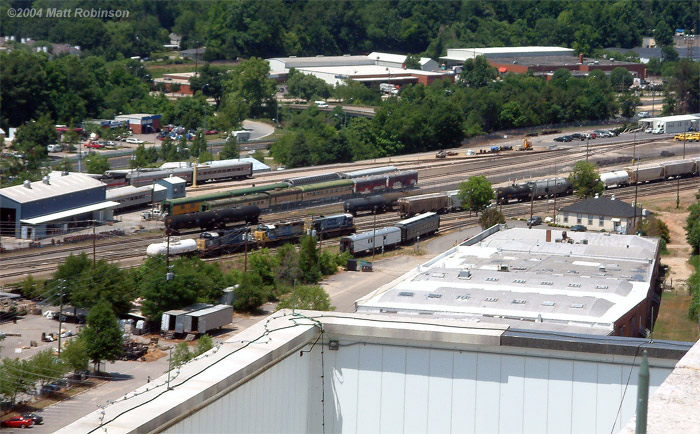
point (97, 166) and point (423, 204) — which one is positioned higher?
point (97, 166)

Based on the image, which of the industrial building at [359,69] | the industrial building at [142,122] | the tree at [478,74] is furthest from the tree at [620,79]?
the industrial building at [142,122]

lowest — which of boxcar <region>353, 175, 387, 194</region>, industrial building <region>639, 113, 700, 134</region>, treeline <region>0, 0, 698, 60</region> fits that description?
boxcar <region>353, 175, 387, 194</region>

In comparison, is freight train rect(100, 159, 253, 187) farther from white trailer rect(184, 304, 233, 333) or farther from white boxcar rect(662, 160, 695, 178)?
white boxcar rect(662, 160, 695, 178)

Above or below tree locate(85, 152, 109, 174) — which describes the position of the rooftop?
below

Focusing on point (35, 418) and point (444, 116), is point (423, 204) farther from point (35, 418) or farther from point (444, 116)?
point (35, 418)

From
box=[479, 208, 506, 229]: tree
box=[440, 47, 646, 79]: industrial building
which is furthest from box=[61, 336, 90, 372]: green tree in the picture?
box=[440, 47, 646, 79]: industrial building

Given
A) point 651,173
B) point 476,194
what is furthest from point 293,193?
point 651,173

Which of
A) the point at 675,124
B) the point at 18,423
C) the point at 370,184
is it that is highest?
the point at 675,124
